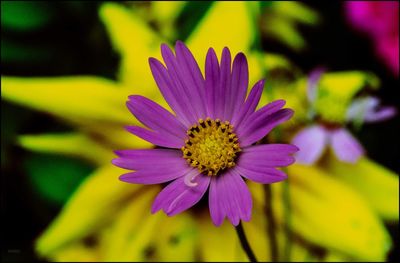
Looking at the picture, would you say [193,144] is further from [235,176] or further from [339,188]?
[339,188]

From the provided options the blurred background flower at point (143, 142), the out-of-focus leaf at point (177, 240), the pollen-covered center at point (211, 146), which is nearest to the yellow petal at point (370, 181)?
the blurred background flower at point (143, 142)

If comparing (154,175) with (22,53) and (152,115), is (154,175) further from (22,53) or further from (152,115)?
(22,53)

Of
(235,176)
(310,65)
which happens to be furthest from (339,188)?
(235,176)

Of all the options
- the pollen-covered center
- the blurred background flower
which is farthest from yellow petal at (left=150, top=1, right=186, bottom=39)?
the pollen-covered center

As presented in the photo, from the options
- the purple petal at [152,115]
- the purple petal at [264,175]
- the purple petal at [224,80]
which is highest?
the purple petal at [224,80]

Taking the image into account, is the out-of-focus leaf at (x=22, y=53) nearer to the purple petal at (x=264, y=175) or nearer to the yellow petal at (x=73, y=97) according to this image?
the yellow petal at (x=73, y=97)

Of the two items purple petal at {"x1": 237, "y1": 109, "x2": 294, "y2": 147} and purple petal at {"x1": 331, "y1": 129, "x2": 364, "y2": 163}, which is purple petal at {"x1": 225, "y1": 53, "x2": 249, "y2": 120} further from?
purple petal at {"x1": 331, "y1": 129, "x2": 364, "y2": 163}
